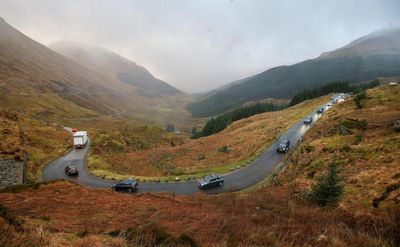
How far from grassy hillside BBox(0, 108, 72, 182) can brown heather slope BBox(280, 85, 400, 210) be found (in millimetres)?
39509

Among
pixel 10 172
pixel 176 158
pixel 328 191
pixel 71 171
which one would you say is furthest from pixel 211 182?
pixel 10 172

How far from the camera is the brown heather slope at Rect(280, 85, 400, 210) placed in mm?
19859

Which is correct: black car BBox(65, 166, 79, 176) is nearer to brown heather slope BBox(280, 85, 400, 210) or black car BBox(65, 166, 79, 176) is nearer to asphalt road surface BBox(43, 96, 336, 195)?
asphalt road surface BBox(43, 96, 336, 195)

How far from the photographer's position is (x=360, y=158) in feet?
91.0

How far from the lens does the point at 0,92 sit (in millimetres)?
148125

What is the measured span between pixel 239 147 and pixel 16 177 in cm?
4121

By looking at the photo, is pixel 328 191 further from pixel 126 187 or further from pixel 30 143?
pixel 30 143

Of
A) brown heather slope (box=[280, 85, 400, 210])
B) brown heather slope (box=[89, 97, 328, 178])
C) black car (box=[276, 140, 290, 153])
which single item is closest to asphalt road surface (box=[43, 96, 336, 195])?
black car (box=[276, 140, 290, 153])

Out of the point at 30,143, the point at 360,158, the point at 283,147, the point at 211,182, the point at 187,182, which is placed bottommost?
the point at 187,182

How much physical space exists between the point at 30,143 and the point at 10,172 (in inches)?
749

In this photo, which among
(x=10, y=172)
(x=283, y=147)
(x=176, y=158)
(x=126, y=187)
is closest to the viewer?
(x=126, y=187)

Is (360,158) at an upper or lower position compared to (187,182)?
upper

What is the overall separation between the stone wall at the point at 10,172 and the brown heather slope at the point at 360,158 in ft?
118

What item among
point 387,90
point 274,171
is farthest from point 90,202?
point 387,90
